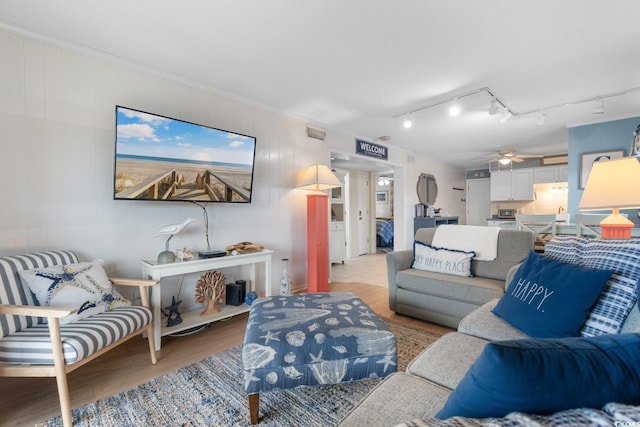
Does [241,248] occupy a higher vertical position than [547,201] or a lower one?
lower

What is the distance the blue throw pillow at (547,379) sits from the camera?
51 centimetres

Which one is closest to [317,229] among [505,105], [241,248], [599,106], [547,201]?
[241,248]

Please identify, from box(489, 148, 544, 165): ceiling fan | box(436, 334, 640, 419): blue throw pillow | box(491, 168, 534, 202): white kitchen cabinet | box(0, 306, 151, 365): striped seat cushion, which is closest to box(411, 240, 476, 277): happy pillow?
box(436, 334, 640, 419): blue throw pillow

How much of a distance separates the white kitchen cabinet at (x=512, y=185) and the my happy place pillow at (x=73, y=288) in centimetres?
772

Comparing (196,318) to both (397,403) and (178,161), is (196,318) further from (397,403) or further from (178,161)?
(397,403)

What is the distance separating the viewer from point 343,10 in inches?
70.1

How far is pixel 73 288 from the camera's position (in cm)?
177

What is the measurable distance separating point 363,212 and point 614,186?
5428 mm

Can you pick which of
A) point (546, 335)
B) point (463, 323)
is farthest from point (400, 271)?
point (546, 335)

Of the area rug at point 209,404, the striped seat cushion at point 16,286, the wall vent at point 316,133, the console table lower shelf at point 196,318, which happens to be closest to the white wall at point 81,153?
the striped seat cushion at point 16,286

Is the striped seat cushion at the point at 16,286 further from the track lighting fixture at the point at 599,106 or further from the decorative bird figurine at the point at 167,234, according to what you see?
the track lighting fixture at the point at 599,106

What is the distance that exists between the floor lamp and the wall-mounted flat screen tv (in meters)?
0.78

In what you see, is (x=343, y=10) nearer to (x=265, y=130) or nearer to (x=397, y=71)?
(x=397, y=71)

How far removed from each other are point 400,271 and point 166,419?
2249mm
